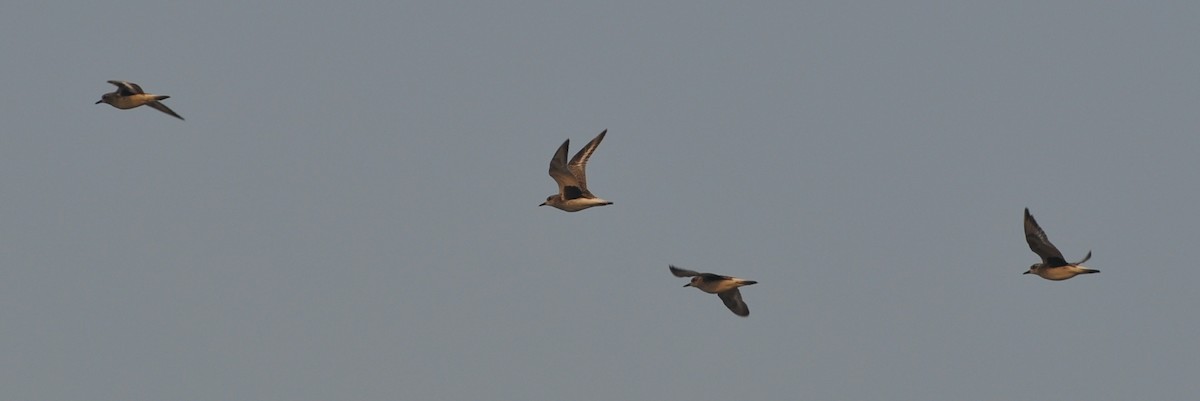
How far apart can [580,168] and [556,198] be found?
3.39 ft

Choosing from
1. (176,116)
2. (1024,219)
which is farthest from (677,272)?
(176,116)

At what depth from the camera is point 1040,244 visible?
171ft

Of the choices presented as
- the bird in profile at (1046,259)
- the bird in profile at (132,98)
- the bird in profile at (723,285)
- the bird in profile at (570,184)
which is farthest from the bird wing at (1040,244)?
the bird in profile at (132,98)

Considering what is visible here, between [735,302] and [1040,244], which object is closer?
Result: [1040,244]

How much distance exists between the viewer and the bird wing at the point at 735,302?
5447 centimetres

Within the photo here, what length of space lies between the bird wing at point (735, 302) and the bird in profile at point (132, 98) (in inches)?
586

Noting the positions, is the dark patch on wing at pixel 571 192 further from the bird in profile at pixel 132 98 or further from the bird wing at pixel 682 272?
the bird in profile at pixel 132 98

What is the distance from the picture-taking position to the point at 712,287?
53.7 meters

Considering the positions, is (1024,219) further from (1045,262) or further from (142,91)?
(142,91)

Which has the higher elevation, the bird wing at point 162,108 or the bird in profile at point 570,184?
the bird wing at point 162,108

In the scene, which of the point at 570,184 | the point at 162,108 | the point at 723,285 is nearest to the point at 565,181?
the point at 570,184

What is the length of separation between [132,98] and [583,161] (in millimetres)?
11673

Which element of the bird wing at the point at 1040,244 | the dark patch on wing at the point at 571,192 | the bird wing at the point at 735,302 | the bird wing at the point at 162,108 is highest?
the bird wing at the point at 162,108

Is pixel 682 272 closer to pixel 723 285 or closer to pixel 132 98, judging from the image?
pixel 723 285
